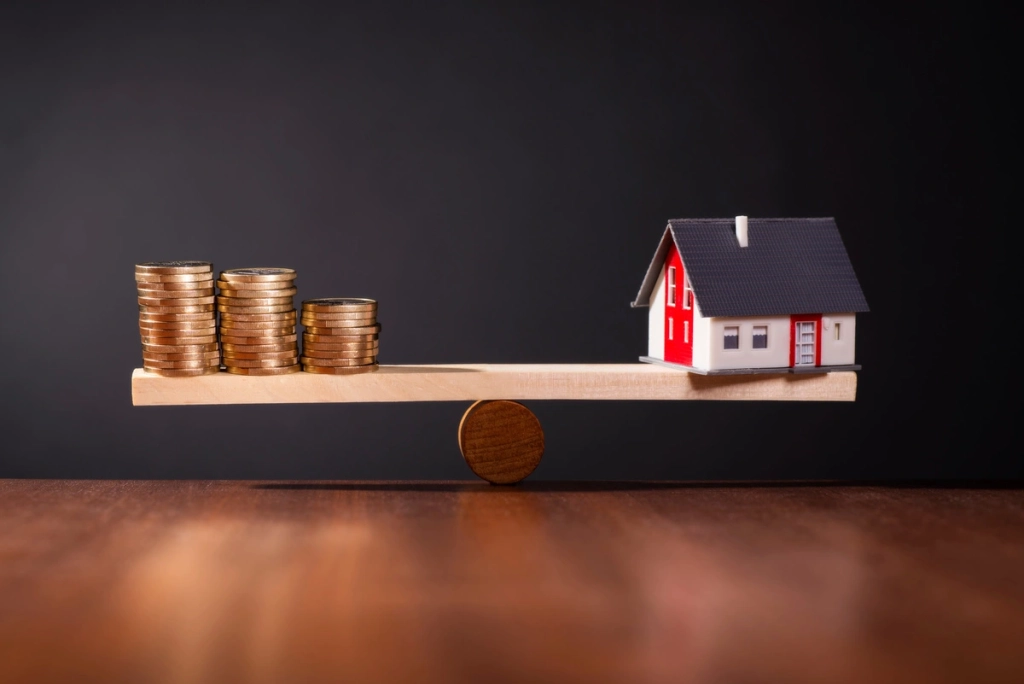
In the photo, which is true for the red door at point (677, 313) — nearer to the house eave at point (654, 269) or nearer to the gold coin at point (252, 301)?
the house eave at point (654, 269)

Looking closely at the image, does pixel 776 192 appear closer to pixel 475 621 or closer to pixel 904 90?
pixel 904 90

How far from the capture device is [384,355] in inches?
151

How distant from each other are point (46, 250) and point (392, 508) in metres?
1.82

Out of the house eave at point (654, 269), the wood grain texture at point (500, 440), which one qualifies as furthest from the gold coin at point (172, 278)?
the house eave at point (654, 269)

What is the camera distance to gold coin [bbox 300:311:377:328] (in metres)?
2.83

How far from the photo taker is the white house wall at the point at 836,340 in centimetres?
290

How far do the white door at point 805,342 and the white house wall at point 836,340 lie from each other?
0.03 m

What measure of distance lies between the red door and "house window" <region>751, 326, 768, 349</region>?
163 millimetres

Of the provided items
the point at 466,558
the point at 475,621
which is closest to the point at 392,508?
the point at 466,558

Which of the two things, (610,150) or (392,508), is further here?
(610,150)

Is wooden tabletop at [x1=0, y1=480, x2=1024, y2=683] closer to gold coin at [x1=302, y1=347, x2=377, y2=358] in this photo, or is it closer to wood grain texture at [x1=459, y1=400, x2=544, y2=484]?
wood grain texture at [x1=459, y1=400, x2=544, y2=484]

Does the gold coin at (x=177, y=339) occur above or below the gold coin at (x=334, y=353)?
above

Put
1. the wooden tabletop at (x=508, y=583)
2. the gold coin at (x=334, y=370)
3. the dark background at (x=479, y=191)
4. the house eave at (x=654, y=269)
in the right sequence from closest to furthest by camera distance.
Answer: the wooden tabletop at (x=508, y=583) → the gold coin at (x=334, y=370) → the house eave at (x=654, y=269) → the dark background at (x=479, y=191)

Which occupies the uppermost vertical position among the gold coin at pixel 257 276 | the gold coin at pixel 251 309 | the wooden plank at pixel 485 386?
the gold coin at pixel 257 276
